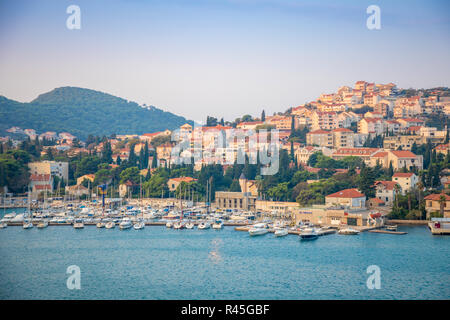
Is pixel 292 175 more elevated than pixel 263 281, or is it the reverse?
pixel 292 175

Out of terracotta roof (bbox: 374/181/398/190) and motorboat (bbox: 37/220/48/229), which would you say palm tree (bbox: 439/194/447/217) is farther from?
motorboat (bbox: 37/220/48/229)

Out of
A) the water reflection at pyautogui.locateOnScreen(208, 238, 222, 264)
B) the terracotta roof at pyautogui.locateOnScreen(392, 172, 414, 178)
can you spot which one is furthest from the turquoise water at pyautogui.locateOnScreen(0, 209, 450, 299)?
the terracotta roof at pyautogui.locateOnScreen(392, 172, 414, 178)

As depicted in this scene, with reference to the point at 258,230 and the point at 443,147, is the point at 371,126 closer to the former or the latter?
the point at 443,147

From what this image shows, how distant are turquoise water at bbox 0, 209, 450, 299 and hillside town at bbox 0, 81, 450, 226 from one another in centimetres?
267

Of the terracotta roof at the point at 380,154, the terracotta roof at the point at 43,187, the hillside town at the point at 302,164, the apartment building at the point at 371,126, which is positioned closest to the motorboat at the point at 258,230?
the hillside town at the point at 302,164

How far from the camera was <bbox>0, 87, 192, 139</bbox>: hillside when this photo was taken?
4931cm

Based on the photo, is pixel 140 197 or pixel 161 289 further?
pixel 140 197

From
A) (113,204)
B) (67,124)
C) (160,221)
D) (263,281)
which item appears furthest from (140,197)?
(67,124)

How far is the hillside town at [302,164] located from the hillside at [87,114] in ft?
56.4

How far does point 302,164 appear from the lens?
22.8 meters

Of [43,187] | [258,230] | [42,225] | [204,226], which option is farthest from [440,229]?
[43,187]

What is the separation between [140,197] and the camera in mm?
21047

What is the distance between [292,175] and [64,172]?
9.55 m
